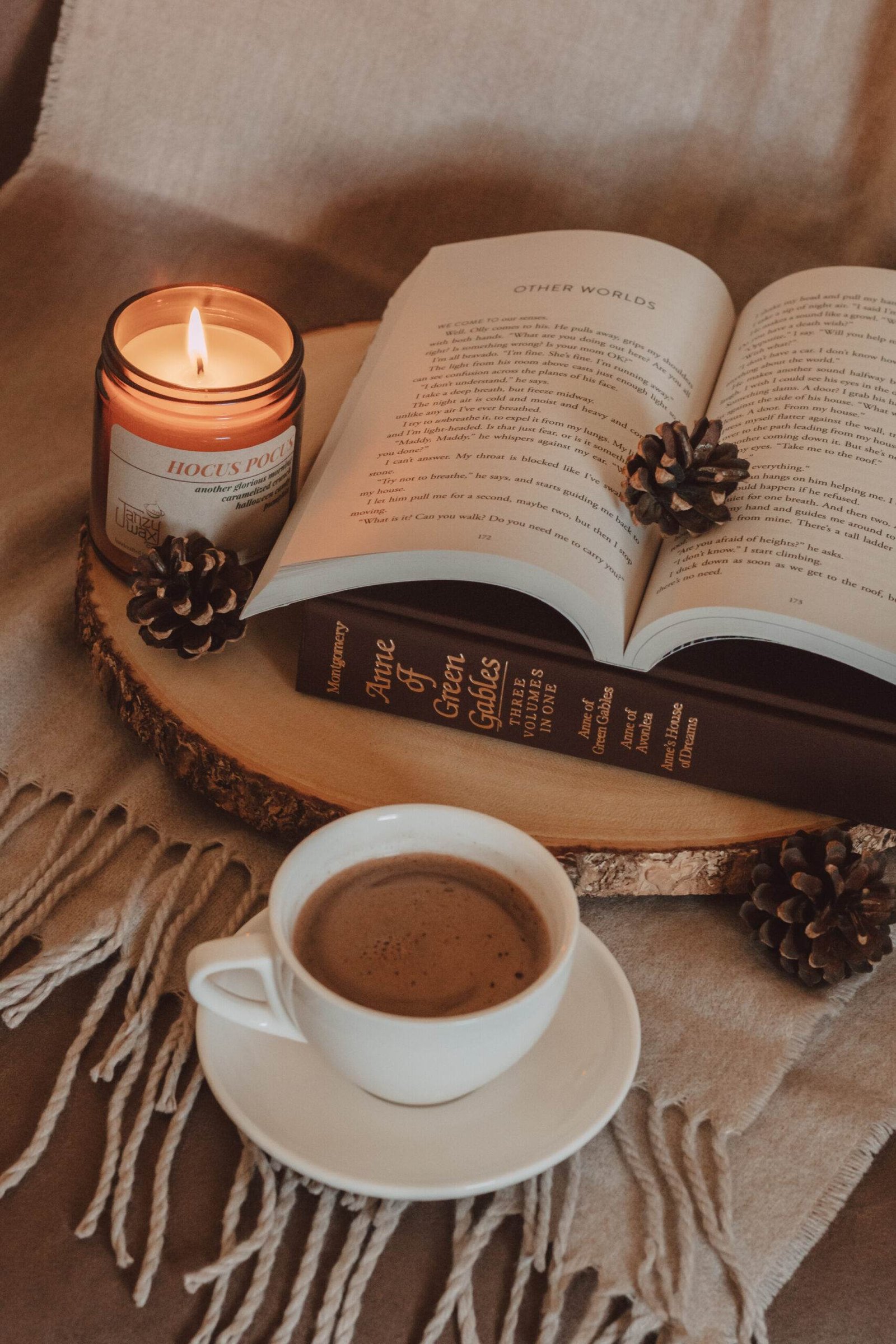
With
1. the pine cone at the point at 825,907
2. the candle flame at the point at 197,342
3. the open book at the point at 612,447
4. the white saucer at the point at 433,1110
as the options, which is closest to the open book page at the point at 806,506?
the open book at the point at 612,447

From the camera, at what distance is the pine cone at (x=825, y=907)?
2.53ft

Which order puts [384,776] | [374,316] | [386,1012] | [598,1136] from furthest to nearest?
[374,316] < [384,776] < [598,1136] < [386,1012]

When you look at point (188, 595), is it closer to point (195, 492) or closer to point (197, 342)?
point (195, 492)

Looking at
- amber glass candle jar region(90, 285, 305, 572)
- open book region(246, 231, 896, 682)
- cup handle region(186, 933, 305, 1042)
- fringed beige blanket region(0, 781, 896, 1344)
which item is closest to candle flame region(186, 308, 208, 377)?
amber glass candle jar region(90, 285, 305, 572)

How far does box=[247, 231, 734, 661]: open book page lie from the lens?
82 centimetres

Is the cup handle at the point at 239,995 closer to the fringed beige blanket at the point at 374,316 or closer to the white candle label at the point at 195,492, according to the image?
the fringed beige blanket at the point at 374,316

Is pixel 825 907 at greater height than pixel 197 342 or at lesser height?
lesser

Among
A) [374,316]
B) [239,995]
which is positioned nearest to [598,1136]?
[239,995]

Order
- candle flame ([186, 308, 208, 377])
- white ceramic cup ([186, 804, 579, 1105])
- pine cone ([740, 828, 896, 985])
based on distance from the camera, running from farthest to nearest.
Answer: candle flame ([186, 308, 208, 377]), pine cone ([740, 828, 896, 985]), white ceramic cup ([186, 804, 579, 1105])

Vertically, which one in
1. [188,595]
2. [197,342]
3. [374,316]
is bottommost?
[374,316]

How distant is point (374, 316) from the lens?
1402mm

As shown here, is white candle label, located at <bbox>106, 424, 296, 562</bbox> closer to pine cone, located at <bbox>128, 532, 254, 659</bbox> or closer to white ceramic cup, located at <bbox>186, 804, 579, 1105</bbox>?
pine cone, located at <bbox>128, 532, 254, 659</bbox>

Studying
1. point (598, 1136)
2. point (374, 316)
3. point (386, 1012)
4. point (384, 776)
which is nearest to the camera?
point (386, 1012)

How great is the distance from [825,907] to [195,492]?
0.49 meters
